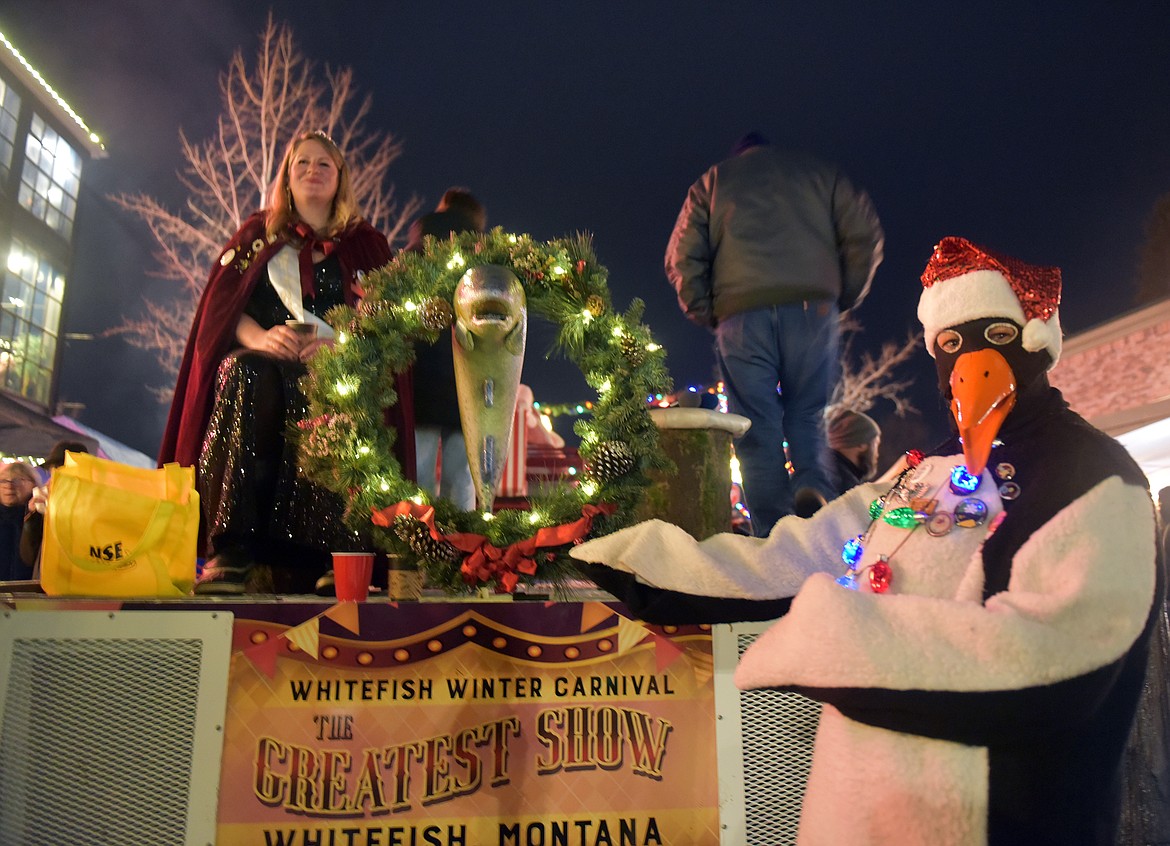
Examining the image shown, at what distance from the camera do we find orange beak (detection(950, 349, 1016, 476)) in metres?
1.27

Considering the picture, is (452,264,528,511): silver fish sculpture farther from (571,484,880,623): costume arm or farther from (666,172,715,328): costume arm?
(666,172,715,328): costume arm

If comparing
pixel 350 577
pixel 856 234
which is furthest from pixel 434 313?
pixel 856 234

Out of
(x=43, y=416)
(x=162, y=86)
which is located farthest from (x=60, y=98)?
(x=43, y=416)

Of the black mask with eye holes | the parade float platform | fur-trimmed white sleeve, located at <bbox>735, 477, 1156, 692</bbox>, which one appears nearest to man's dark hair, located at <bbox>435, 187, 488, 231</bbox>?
the parade float platform

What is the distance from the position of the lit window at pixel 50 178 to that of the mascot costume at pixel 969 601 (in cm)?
1730

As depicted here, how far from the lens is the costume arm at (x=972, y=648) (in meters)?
0.95

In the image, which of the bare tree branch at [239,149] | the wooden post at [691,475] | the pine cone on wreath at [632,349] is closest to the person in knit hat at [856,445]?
the wooden post at [691,475]

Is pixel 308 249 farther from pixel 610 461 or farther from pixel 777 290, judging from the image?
pixel 777 290

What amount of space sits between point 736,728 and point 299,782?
3.25 ft

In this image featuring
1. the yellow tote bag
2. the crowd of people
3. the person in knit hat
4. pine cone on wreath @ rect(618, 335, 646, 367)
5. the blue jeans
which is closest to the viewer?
the yellow tote bag

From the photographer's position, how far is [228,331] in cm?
271

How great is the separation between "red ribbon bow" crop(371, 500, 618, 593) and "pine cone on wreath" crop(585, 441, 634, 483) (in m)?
0.11

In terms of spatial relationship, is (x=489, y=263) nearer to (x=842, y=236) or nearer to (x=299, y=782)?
(x=299, y=782)

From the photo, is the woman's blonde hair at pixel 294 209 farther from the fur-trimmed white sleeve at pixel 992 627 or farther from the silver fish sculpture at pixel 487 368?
the fur-trimmed white sleeve at pixel 992 627
